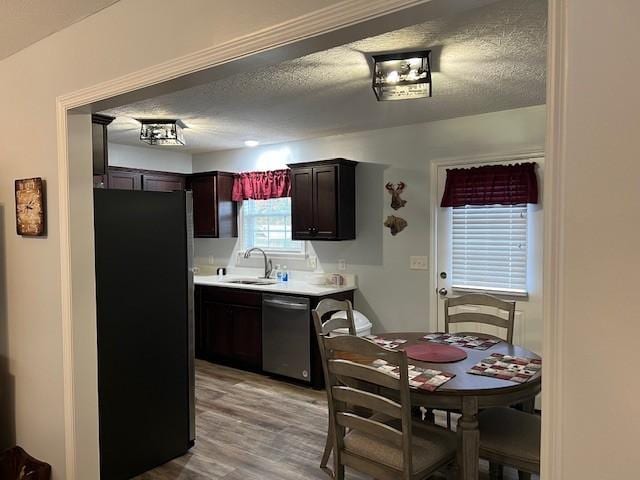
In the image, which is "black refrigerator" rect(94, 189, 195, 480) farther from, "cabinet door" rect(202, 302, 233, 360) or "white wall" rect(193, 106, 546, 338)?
"white wall" rect(193, 106, 546, 338)

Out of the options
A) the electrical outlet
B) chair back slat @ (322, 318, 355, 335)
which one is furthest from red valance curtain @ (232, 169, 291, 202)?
chair back slat @ (322, 318, 355, 335)

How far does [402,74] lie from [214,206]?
139 inches

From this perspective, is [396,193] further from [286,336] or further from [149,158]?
[149,158]

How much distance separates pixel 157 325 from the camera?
2943mm

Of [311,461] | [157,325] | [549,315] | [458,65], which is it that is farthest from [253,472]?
[458,65]

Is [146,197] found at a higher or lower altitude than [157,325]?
higher

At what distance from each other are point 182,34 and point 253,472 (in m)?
2.52

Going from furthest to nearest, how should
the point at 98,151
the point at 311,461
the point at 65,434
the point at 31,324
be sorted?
the point at 311,461 < the point at 98,151 < the point at 31,324 < the point at 65,434

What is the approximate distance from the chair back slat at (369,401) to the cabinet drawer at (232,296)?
8.61ft

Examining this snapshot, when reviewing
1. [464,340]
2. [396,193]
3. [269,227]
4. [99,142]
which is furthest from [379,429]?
[269,227]

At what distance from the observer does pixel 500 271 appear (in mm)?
3943

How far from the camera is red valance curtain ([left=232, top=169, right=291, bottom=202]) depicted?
529 centimetres

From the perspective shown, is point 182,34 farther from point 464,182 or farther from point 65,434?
point 464,182

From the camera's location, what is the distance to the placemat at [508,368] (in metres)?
2.27
